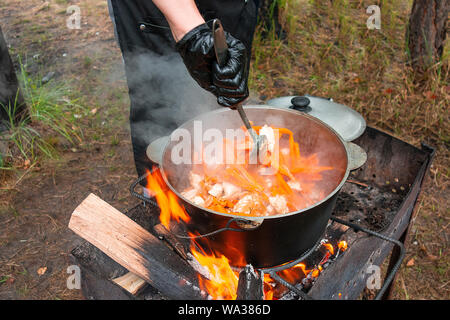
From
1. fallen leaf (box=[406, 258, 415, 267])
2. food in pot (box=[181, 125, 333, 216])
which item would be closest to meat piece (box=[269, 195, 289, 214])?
food in pot (box=[181, 125, 333, 216])

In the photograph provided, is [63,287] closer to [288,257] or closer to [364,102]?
[288,257]

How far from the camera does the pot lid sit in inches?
93.5

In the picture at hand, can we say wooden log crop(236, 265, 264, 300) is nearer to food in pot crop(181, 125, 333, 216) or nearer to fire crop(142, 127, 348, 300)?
fire crop(142, 127, 348, 300)

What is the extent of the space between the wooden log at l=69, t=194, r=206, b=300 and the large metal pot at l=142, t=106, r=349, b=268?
274mm

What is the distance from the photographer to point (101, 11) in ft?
20.8

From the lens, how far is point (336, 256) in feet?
6.77

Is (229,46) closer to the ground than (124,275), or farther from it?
farther from it

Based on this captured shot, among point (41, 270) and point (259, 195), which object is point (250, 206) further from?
point (41, 270)

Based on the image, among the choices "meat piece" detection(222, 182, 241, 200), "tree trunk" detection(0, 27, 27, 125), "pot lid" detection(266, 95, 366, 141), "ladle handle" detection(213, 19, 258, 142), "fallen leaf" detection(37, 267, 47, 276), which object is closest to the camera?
"ladle handle" detection(213, 19, 258, 142)

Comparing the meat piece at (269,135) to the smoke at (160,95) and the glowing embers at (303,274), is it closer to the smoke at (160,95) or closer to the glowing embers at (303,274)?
the glowing embers at (303,274)

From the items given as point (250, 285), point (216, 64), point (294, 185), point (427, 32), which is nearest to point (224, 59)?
point (216, 64)

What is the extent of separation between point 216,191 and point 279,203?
0.34 m

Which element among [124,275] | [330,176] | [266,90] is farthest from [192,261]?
[266,90]

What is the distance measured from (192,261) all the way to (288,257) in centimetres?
55
